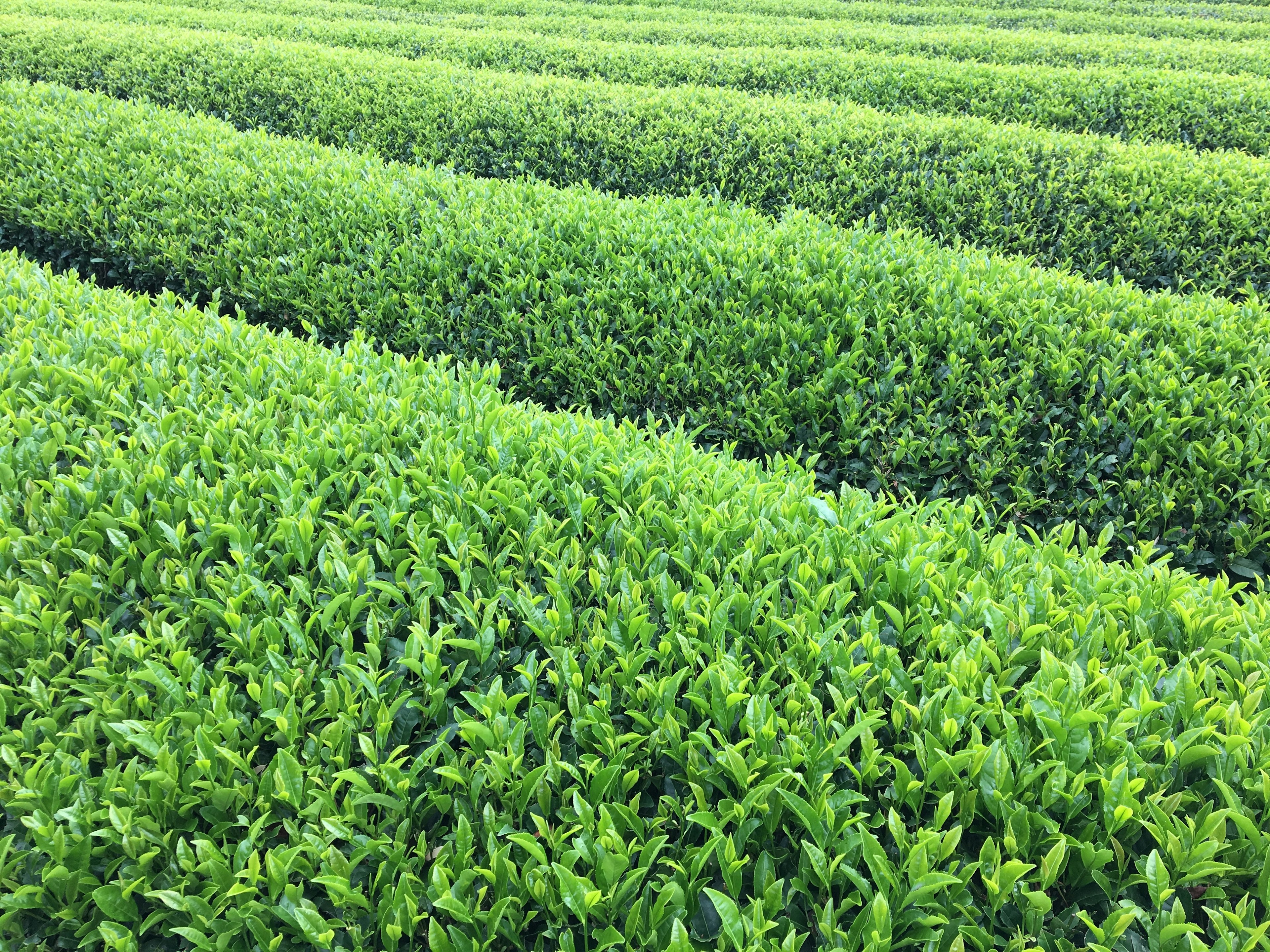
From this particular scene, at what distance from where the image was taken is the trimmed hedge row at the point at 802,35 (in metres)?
11.2

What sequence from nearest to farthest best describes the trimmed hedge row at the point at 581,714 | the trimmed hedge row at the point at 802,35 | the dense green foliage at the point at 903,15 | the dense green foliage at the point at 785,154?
the trimmed hedge row at the point at 581,714, the dense green foliage at the point at 785,154, the trimmed hedge row at the point at 802,35, the dense green foliage at the point at 903,15

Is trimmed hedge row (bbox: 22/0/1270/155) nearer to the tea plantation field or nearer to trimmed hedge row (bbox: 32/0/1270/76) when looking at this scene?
trimmed hedge row (bbox: 32/0/1270/76)

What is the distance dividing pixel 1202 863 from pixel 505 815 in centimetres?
147

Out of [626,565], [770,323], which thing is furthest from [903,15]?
[626,565]

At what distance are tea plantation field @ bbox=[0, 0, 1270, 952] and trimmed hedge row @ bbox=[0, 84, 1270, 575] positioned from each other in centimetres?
3

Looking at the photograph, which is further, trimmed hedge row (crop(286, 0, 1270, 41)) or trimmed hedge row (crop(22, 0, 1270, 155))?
trimmed hedge row (crop(286, 0, 1270, 41))

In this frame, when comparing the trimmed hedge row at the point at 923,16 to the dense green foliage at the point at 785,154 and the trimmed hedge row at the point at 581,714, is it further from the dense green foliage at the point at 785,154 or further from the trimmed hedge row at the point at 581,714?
the trimmed hedge row at the point at 581,714

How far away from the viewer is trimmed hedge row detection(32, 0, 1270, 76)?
1123cm

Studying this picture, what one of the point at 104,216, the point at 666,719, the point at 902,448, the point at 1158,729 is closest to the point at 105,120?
the point at 104,216

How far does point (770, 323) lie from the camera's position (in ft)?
13.8

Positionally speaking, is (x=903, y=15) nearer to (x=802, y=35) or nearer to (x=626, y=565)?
(x=802, y=35)

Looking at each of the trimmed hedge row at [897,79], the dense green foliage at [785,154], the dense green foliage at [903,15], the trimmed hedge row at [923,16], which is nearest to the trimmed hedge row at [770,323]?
the dense green foliage at [785,154]

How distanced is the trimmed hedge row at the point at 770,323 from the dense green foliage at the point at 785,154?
1.31 meters

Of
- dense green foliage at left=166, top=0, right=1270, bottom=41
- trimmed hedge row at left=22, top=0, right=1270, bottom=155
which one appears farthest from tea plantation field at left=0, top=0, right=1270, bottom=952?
dense green foliage at left=166, top=0, right=1270, bottom=41
